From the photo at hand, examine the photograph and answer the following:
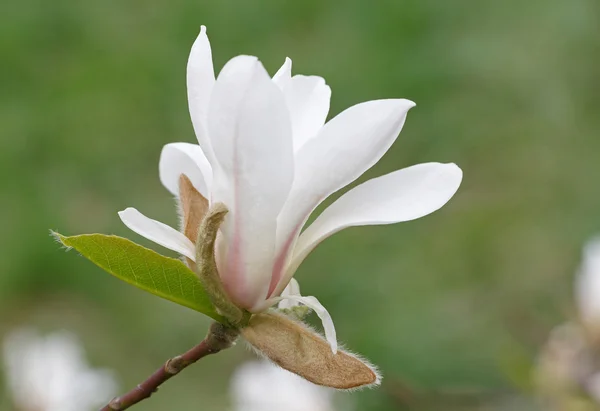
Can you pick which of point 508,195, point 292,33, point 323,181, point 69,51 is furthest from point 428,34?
point 323,181

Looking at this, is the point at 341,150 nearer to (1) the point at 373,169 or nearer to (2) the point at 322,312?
(2) the point at 322,312

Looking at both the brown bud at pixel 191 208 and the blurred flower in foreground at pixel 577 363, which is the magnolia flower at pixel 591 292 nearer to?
the blurred flower in foreground at pixel 577 363

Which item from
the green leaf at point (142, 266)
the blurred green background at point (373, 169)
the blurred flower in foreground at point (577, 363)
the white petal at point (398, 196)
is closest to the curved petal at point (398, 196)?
the white petal at point (398, 196)

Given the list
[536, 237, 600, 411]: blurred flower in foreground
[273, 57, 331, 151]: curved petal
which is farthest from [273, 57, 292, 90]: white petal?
[536, 237, 600, 411]: blurred flower in foreground

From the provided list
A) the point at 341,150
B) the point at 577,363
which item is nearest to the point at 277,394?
the point at 577,363

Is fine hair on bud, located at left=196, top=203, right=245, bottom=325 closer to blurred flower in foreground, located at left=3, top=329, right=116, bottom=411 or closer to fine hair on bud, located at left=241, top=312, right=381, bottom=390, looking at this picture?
fine hair on bud, located at left=241, top=312, right=381, bottom=390

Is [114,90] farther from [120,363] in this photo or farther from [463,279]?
[463,279]
